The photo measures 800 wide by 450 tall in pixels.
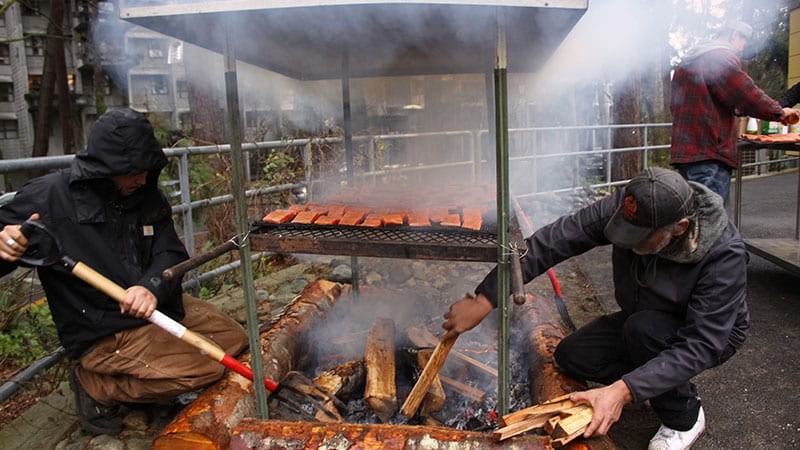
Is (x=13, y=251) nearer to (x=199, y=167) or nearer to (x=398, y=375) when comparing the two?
(x=398, y=375)

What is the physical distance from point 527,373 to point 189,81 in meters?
6.58

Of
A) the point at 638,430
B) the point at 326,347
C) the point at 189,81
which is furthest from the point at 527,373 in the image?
the point at 189,81

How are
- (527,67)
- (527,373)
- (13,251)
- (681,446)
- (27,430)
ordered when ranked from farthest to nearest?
1. (527,67)
2. (527,373)
3. (27,430)
4. (681,446)
5. (13,251)

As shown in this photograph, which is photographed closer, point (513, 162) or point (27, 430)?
point (27, 430)

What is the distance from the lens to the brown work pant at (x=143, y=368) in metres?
2.60

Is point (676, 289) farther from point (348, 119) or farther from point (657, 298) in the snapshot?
point (348, 119)

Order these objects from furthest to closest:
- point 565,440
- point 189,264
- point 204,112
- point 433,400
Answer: point 204,112 → point 433,400 → point 189,264 → point 565,440

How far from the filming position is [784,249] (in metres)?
4.77

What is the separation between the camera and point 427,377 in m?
2.80

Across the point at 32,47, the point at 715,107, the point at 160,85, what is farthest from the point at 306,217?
the point at 160,85

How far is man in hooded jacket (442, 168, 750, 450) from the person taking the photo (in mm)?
2305

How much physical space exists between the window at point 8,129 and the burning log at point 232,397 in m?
38.5

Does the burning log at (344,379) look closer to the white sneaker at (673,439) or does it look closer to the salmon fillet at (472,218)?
the salmon fillet at (472,218)

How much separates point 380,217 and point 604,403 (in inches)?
54.8
